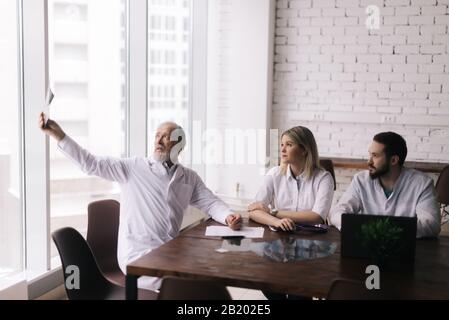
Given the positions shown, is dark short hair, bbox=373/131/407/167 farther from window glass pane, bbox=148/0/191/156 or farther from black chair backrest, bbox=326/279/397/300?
window glass pane, bbox=148/0/191/156

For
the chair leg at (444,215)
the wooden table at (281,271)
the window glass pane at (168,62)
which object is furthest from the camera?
the chair leg at (444,215)

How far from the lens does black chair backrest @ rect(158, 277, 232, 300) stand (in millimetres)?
1747

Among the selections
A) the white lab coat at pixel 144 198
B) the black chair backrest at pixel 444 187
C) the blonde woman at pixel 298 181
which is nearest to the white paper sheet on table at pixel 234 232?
the white lab coat at pixel 144 198

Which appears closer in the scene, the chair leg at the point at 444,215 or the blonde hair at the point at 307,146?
the blonde hair at the point at 307,146

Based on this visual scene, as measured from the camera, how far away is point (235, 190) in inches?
236

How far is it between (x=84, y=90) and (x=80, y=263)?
200cm

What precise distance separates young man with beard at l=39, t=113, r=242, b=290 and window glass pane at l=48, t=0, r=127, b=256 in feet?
3.12

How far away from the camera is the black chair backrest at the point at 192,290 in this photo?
5.73 feet

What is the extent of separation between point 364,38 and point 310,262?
3.89 metres

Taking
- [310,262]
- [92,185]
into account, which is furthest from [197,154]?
[310,262]

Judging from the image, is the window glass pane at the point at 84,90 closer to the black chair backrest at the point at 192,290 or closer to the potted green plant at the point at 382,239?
the black chair backrest at the point at 192,290

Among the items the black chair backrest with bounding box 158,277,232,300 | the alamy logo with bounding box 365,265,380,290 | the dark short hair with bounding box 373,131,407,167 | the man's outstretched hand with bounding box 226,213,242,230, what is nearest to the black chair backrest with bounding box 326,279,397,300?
the alamy logo with bounding box 365,265,380,290

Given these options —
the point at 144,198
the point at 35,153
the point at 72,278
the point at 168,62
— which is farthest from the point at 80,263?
the point at 168,62

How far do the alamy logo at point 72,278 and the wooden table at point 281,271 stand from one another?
1.23 ft
